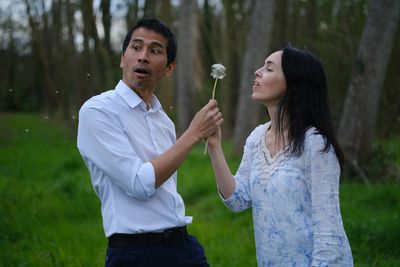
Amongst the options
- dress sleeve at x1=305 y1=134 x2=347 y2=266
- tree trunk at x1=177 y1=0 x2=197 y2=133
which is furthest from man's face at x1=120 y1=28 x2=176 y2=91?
tree trunk at x1=177 y1=0 x2=197 y2=133

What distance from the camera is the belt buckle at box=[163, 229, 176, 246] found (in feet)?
8.11

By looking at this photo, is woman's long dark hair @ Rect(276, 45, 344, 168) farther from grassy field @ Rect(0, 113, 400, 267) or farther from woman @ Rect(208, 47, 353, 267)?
grassy field @ Rect(0, 113, 400, 267)

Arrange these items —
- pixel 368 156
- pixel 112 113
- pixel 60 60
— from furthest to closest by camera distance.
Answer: pixel 60 60
pixel 368 156
pixel 112 113

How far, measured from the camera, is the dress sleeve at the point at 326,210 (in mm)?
2254

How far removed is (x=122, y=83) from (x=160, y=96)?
1305cm

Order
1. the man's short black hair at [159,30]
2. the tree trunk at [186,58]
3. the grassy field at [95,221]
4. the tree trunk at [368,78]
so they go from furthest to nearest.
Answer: the tree trunk at [186,58], the tree trunk at [368,78], the grassy field at [95,221], the man's short black hair at [159,30]

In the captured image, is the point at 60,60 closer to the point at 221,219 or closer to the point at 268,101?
the point at 221,219

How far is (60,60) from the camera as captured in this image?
2406cm

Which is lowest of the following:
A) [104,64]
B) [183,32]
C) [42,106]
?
[42,106]

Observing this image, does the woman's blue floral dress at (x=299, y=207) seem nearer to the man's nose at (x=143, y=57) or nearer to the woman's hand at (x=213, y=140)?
the woman's hand at (x=213, y=140)

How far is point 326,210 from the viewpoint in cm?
227

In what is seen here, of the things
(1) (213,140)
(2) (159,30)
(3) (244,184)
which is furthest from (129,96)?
(3) (244,184)

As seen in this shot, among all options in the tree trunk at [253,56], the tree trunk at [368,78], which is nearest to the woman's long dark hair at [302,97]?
the tree trunk at [368,78]

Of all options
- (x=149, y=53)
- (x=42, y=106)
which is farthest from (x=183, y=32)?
(x=42, y=106)
